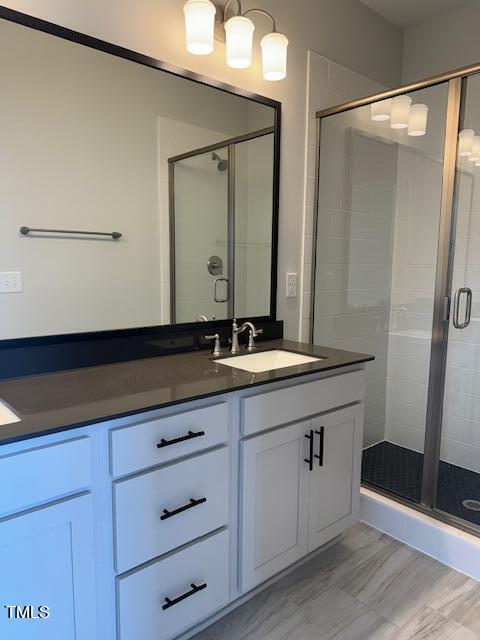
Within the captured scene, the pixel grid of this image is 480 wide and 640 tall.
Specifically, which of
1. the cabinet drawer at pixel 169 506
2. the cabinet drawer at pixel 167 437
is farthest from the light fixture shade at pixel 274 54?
the cabinet drawer at pixel 169 506

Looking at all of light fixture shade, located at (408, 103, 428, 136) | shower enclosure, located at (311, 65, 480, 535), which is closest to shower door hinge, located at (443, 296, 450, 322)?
shower enclosure, located at (311, 65, 480, 535)

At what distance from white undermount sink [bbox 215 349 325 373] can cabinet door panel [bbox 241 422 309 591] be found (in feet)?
1.22

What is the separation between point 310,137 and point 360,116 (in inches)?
12.2

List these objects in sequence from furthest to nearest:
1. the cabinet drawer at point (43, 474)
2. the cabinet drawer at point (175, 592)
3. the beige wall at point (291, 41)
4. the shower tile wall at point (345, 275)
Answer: the shower tile wall at point (345, 275) < the beige wall at point (291, 41) < the cabinet drawer at point (175, 592) < the cabinet drawer at point (43, 474)

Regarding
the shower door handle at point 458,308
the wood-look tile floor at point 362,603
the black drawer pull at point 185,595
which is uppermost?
the shower door handle at point 458,308

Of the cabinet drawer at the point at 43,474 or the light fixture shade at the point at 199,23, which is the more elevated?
the light fixture shade at the point at 199,23

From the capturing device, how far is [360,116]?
2.44m

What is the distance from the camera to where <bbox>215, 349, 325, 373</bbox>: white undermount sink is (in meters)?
1.93

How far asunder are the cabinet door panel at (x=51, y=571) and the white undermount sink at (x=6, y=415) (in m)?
0.25

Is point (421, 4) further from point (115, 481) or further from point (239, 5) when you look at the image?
point (115, 481)

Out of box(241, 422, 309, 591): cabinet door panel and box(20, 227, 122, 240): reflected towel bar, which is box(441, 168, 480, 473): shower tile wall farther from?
box(20, 227, 122, 240): reflected towel bar

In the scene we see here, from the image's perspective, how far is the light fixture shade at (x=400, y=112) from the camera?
2.35 m

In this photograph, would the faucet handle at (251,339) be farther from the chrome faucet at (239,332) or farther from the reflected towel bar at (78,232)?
the reflected towel bar at (78,232)

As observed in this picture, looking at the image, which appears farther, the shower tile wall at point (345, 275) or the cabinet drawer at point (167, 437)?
the shower tile wall at point (345, 275)
